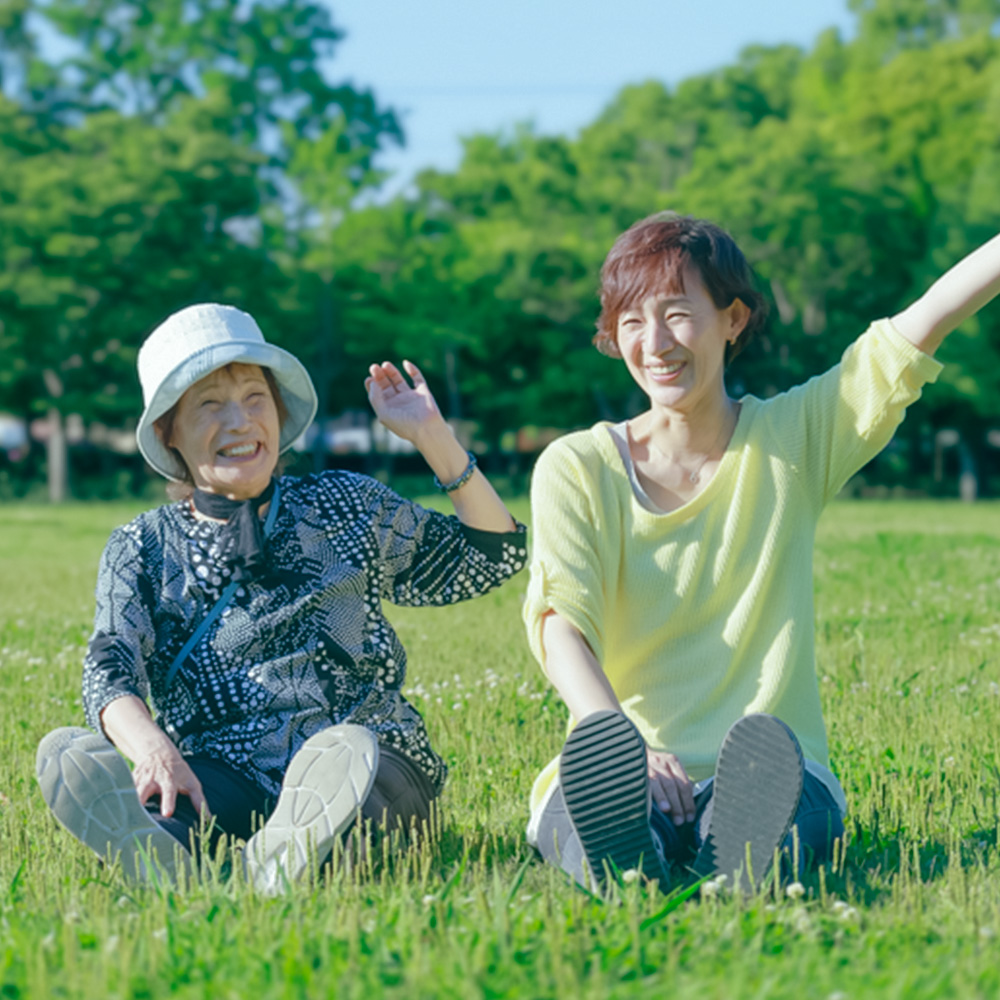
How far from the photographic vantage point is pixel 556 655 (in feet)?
12.0

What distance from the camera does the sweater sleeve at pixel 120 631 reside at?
3721 mm

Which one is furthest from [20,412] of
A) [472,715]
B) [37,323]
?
[472,715]

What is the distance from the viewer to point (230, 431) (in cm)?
392

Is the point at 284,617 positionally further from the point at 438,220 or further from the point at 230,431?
the point at 438,220

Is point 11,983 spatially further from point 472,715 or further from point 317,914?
point 472,715

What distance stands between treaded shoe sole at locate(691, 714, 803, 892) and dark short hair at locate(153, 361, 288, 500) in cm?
167

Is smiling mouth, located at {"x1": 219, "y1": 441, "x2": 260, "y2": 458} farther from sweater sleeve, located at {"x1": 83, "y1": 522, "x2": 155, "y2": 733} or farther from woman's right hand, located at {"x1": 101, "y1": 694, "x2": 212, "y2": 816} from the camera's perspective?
woman's right hand, located at {"x1": 101, "y1": 694, "x2": 212, "y2": 816}

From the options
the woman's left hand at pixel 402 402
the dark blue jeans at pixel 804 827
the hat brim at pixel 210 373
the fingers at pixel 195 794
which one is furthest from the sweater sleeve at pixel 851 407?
the fingers at pixel 195 794

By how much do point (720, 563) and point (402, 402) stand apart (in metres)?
1.02

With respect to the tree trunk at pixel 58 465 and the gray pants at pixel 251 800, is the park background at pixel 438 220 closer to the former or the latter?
the tree trunk at pixel 58 465

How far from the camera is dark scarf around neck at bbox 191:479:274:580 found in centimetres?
384

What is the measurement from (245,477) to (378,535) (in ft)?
1.39

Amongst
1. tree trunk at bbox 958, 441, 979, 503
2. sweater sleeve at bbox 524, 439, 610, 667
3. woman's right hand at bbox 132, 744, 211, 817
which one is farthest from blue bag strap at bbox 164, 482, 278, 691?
tree trunk at bbox 958, 441, 979, 503

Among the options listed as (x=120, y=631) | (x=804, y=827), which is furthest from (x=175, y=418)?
(x=804, y=827)
